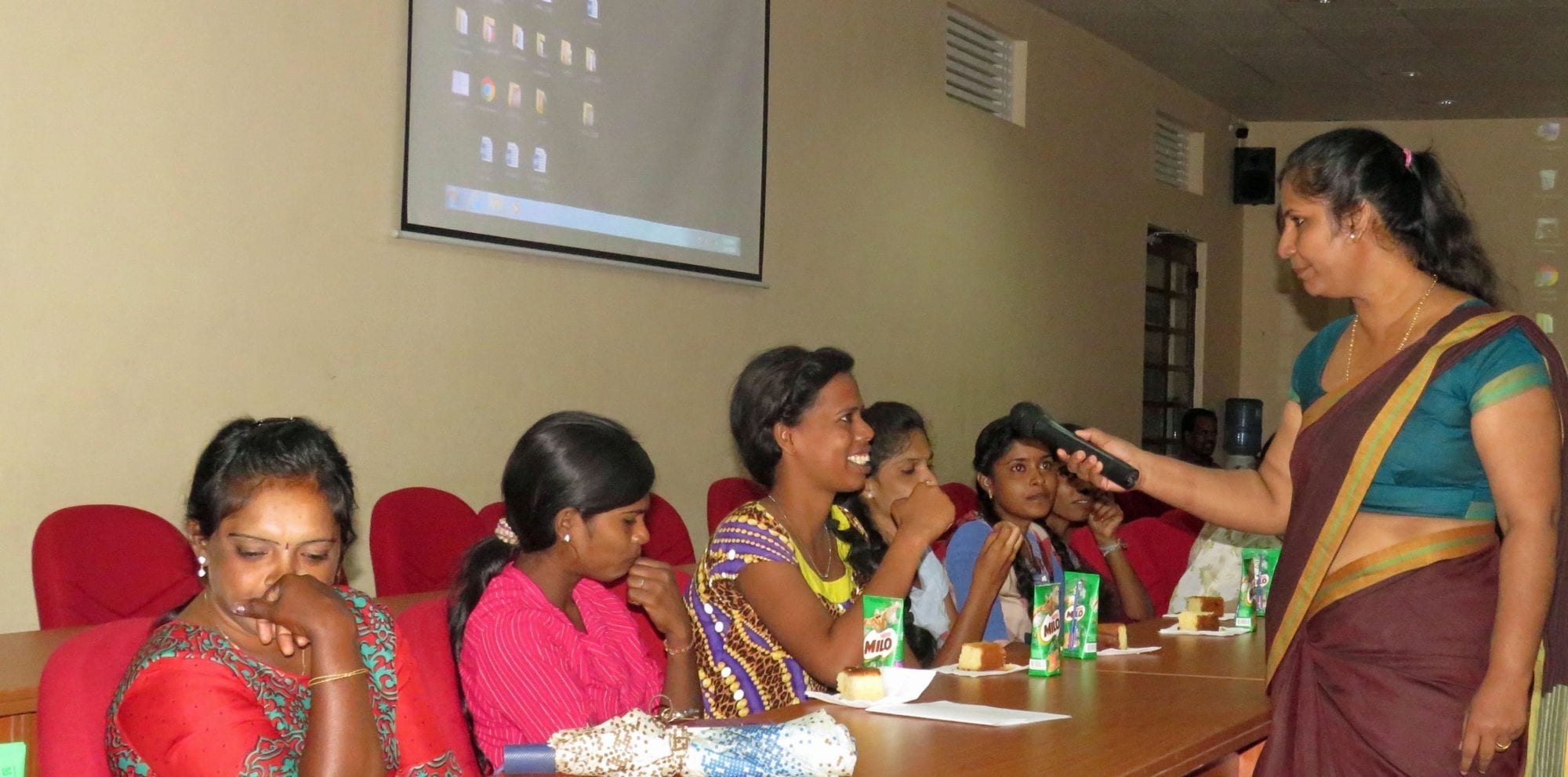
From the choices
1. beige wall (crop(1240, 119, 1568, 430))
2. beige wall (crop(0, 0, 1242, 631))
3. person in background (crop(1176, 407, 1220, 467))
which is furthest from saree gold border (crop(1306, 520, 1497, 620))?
beige wall (crop(1240, 119, 1568, 430))

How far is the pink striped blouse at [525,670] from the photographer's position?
83.7 inches

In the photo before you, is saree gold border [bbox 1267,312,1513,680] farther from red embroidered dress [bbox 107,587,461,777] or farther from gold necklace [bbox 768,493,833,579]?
red embroidered dress [bbox 107,587,461,777]

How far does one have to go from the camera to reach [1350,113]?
9867mm

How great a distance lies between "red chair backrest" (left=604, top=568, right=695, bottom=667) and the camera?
2594 millimetres

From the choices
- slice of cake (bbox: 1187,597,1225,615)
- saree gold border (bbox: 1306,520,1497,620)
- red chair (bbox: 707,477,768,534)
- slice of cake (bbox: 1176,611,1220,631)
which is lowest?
slice of cake (bbox: 1176,611,1220,631)

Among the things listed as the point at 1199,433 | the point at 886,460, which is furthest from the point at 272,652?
the point at 1199,433

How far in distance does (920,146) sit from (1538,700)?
492cm

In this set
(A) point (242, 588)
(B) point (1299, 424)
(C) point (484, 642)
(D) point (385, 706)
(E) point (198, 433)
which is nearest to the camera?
(A) point (242, 588)

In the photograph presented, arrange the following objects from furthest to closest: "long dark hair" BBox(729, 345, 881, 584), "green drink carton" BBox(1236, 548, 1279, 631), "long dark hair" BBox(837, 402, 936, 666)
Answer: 1. "green drink carton" BBox(1236, 548, 1279, 631)
2. "long dark hair" BBox(837, 402, 936, 666)
3. "long dark hair" BBox(729, 345, 881, 584)

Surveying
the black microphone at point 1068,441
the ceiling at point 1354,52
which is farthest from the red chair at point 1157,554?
the ceiling at point 1354,52

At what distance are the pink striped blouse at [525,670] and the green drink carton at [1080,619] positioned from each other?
0.95 metres

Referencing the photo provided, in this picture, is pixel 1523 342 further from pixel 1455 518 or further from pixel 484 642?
pixel 484 642

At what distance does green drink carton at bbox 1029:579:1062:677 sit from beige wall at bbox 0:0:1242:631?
2.33m

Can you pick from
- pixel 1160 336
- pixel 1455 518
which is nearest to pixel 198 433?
pixel 1455 518
